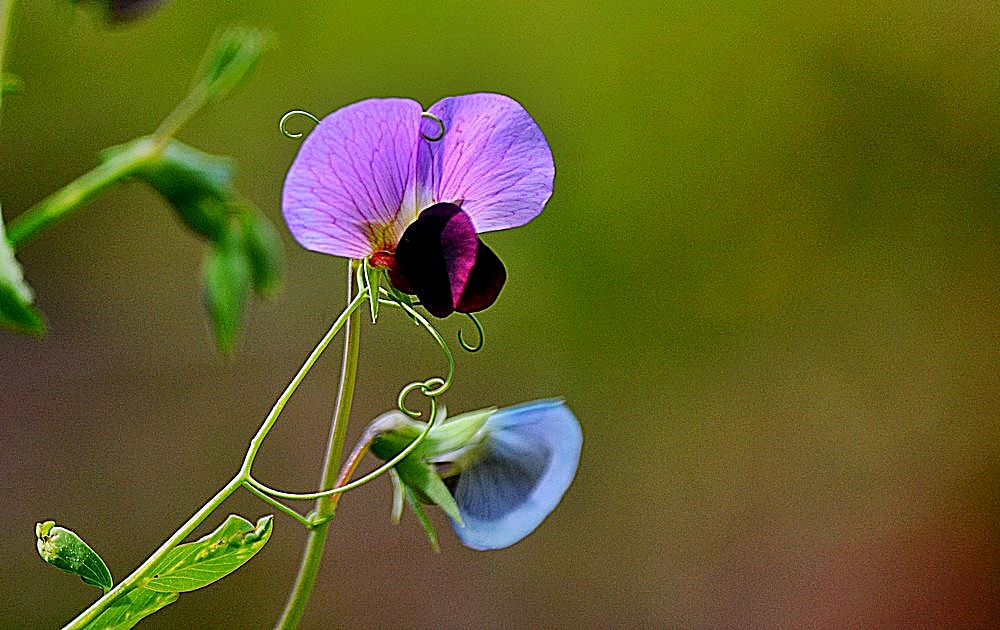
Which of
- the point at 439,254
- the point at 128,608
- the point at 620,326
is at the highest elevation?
the point at 439,254

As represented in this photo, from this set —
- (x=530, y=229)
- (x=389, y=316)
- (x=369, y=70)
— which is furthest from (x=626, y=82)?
(x=389, y=316)

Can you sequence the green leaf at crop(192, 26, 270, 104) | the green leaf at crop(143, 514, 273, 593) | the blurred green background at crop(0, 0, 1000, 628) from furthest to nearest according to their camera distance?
the blurred green background at crop(0, 0, 1000, 628)
the green leaf at crop(192, 26, 270, 104)
the green leaf at crop(143, 514, 273, 593)

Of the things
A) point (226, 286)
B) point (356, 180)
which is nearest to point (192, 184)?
point (226, 286)

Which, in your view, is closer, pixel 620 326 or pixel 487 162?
pixel 487 162

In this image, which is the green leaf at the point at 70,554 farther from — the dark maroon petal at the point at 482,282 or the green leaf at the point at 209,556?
the dark maroon petal at the point at 482,282

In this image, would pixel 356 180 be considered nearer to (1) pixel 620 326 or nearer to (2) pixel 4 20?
(2) pixel 4 20

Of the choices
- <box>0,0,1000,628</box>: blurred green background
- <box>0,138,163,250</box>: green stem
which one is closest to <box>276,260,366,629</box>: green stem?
<box>0,138,163,250</box>: green stem

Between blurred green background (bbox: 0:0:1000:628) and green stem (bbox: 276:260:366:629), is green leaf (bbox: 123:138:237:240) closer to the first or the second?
green stem (bbox: 276:260:366:629)

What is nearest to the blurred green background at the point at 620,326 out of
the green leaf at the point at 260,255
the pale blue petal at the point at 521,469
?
the green leaf at the point at 260,255
